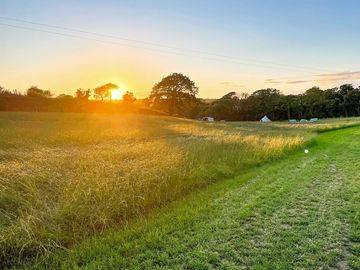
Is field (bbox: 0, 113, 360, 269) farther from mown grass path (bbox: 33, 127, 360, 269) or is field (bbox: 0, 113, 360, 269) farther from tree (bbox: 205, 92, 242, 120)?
tree (bbox: 205, 92, 242, 120)

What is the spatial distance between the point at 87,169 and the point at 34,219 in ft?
9.87

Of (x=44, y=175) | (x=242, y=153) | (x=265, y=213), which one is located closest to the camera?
(x=265, y=213)

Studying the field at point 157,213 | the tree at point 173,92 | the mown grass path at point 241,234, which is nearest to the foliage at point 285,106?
the tree at point 173,92

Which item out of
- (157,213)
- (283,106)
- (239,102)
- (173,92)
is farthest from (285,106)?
(157,213)

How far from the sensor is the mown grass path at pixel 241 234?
4.20 m

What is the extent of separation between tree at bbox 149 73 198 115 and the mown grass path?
59.6 m

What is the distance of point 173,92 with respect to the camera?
6744 cm

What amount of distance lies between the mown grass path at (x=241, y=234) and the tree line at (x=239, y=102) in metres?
60.6

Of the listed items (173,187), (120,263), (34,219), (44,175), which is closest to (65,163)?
(44,175)

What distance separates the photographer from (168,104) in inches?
2729

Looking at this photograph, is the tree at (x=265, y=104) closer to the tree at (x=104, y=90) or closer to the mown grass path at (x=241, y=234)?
the tree at (x=104, y=90)

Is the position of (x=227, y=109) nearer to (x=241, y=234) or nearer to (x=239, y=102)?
(x=239, y=102)

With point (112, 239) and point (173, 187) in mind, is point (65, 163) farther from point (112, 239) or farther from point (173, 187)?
point (112, 239)

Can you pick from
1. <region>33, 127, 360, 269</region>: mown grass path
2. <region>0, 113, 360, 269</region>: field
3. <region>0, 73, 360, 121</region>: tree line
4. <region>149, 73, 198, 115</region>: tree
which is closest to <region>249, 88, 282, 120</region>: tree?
<region>0, 73, 360, 121</region>: tree line
